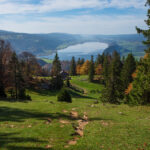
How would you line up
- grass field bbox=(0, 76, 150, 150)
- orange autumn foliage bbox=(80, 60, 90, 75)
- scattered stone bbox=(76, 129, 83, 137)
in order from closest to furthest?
1. grass field bbox=(0, 76, 150, 150)
2. scattered stone bbox=(76, 129, 83, 137)
3. orange autumn foliage bbox=(80, 60, 90, 75)

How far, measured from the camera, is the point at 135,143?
12.1 m

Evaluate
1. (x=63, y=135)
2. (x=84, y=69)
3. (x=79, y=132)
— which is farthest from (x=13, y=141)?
(x=84, y=69)

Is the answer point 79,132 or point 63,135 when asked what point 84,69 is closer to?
point 79,132

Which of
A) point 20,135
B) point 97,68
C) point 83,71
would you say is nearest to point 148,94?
point 20,135

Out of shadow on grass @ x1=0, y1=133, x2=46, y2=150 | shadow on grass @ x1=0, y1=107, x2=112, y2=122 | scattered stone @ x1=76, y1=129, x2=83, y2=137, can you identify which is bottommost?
scattered stone @ x1=76, y1=129, x2=83, y2=137

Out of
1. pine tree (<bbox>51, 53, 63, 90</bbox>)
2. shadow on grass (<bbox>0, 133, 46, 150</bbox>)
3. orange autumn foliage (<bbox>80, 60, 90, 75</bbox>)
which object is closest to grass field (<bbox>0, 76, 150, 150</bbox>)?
shadow on grass (<bbox>0, 133, 46, 150</bbox>)

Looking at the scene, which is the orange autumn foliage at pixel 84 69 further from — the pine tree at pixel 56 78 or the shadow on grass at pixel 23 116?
the shadow on grass at pixel 23 116

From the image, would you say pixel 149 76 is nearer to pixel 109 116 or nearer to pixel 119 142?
pixel 109 116

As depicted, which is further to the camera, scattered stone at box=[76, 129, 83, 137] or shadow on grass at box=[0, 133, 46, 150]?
scattered stone at box=[76, 129, 83, 137]

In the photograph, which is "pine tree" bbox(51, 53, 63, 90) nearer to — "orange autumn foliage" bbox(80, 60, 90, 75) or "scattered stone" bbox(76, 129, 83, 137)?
"orange autumn foliage" bbox(80, 60, 90, 75)

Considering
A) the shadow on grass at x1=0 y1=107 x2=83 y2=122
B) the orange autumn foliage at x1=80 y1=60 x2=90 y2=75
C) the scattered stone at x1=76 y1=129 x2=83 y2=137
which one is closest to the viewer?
the scattered stone at x1=76 y1=129 x2=83 y2=137

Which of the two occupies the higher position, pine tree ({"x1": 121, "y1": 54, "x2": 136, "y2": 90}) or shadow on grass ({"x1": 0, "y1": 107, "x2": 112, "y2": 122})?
pine tree ({"x1": 121, "y1": 54, "x2": 136, "y2": 90})

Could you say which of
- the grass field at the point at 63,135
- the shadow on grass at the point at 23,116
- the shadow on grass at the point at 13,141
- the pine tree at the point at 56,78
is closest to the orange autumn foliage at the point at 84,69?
the pine tree at the point at 56,78

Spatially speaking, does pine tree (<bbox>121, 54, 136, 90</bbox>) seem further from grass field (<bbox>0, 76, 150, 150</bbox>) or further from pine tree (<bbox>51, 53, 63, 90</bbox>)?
grass field (<bbox>0, 76, 150, 150</bbox>)
